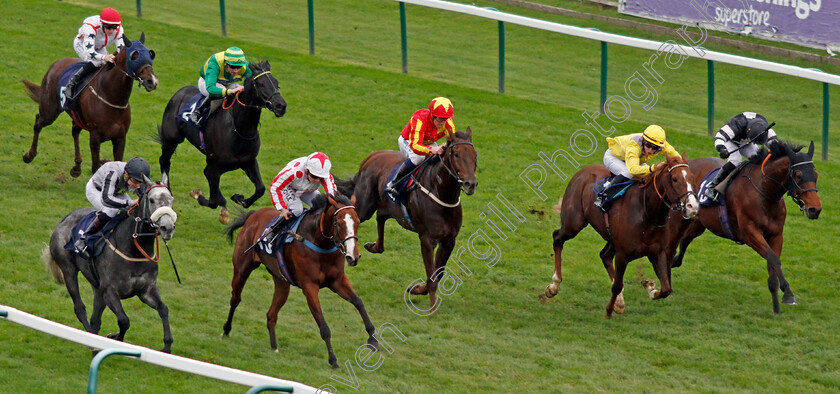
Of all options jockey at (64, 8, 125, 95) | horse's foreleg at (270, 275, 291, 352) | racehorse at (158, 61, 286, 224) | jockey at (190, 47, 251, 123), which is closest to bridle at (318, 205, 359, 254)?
horse's foreleg at (270, 275, 291, 352)

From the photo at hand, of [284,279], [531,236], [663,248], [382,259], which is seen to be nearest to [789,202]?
[531,236]

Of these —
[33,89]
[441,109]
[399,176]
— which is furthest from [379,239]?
[33,89]

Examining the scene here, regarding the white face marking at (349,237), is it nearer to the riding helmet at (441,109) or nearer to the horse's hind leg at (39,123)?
the riding helmet at (441,109)

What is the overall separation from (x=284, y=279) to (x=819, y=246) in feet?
22.7

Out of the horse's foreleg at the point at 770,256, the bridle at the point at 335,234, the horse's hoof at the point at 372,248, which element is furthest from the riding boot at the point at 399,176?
the horse's foreleg at the point at 770,256

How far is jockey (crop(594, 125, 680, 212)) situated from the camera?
30.6 ft

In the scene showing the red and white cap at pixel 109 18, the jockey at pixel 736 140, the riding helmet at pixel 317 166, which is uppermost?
the red and white cap at pixel 109 18

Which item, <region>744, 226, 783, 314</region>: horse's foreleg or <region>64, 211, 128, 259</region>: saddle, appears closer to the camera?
<region>64, 211, 128, 259</region>: saddle

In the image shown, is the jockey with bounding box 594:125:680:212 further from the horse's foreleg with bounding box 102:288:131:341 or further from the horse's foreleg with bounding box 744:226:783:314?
the horse's foreleg with bounding box 102:288:131:341

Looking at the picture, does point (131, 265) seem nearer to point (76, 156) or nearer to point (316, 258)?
point (316, 258)

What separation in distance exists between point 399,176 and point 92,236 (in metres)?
3.24

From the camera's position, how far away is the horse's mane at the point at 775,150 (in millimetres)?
9672

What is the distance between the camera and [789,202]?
13570 millimetres

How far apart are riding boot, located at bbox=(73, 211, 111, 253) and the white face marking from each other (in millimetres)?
2097
